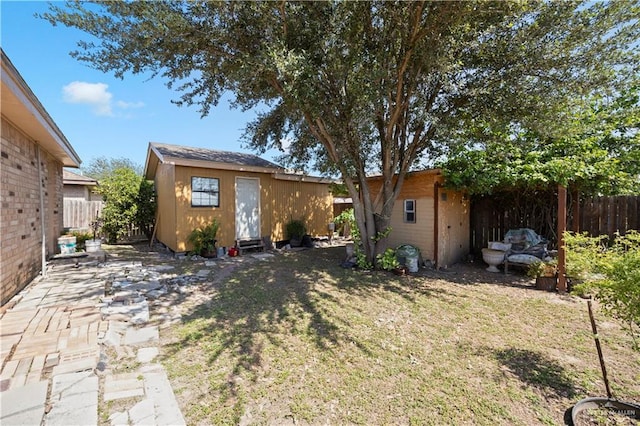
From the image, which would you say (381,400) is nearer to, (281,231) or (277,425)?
(277,425)

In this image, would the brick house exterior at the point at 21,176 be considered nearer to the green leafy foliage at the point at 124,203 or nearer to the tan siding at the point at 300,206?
the green leafy foliage at the point at 124,203

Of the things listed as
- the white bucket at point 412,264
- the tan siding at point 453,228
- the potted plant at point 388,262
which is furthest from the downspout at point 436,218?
the potted plant at point 388,262

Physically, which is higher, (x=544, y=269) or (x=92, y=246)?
(x=92, y=246)

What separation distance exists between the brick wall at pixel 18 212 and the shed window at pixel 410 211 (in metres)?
8.14

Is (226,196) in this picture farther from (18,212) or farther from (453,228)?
(453,228)

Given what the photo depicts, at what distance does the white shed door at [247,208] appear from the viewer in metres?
9.47

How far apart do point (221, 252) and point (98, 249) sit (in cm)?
334

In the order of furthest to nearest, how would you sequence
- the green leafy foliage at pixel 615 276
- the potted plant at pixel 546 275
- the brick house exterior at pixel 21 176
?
the potted plant at pixel 546 275 → the brick house exterior at pixel 21 176 → the green leafy foliage at pixel 615 276

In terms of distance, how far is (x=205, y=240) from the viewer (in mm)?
8289

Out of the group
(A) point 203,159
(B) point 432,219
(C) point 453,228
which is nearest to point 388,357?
(B) point 432,219

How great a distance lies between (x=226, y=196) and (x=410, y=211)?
585 centimetres

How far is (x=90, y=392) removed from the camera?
2.28 metres

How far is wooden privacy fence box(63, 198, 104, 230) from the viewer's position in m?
11.6

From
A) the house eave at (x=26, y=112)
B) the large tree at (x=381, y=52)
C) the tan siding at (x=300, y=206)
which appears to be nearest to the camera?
the house eave at (x=26, y=112)
